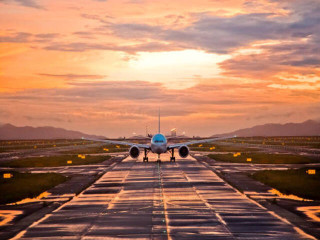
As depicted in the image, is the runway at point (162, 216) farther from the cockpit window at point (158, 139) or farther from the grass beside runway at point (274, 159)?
the grass beside runway at point (274, 159)

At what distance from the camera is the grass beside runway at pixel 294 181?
4517 cm

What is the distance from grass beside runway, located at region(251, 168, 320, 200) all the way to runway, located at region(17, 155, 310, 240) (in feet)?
17.7

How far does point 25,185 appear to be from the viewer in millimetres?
53062

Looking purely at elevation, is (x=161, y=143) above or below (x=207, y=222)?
above

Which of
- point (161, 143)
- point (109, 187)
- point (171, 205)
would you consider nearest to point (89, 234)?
point (171, 205)

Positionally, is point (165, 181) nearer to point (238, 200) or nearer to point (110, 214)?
point (238, 200)

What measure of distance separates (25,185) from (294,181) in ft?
97.4

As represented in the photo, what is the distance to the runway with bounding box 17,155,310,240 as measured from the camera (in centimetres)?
2797

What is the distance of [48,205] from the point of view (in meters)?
39.7

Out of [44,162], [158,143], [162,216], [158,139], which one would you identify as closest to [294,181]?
[162,216]

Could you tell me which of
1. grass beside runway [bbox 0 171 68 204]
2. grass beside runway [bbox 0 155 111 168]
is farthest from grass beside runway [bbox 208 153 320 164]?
grass beside runway [bbox 0 171 68 204]

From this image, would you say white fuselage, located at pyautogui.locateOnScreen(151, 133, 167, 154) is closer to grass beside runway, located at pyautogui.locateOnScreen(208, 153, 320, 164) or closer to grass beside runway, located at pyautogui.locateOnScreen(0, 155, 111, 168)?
grass beside runway, located at pyautogui.locateOnScreen(0, 155, 111, 168)

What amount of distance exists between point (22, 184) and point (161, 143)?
28508mm

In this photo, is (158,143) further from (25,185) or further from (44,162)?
(25,185)
